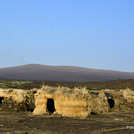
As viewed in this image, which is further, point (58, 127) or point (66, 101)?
point (66, 101)

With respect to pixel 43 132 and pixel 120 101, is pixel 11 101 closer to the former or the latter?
pixel 120 101

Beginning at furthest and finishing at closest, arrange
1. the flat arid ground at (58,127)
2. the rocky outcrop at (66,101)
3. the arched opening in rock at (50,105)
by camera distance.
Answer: the arched opening in rock at (50,105) < the rocky outcrop at (66,101) < the flat arid ground at (58,127)

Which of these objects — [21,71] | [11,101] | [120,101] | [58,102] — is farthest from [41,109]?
[21,71]

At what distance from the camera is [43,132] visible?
16.8 metres

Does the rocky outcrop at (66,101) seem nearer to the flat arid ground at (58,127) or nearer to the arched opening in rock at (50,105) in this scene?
the arched opening in rock at (50,105)

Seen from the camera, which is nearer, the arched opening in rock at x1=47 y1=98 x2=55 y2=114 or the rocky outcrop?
the rocky outcrop

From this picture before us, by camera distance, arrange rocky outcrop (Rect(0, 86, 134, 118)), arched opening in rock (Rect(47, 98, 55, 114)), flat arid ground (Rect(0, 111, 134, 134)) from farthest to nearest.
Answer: arched opening in rock (Rect(47, 98, 55, 114)) → rocky outcrop (Rect(0, 86, 134, 118)) → flat arid ground (Rect(0, 111, 134, 134))

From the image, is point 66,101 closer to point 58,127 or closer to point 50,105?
point 50,105

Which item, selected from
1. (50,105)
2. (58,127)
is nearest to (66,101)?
(50,105)

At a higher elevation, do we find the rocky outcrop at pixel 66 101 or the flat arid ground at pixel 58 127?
the rocky outcrop at pixel 66 101

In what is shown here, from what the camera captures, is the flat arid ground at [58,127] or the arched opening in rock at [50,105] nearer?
the flat arid ground at [58,127]

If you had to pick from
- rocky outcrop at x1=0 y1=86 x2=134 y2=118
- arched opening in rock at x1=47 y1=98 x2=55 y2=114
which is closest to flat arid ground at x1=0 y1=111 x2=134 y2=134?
rocky outcrop at x1=0 y1=86 x2=134 y2=118

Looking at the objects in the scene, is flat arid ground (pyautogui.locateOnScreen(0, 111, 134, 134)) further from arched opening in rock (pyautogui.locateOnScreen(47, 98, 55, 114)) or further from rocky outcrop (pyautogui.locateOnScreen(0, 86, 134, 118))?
arched opening in rock (pyautogui.locateOnScreen(47, 98, 55, 114))

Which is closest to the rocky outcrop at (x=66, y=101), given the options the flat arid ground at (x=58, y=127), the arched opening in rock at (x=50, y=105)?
the arched opening in rock at (x=50, y=105)
